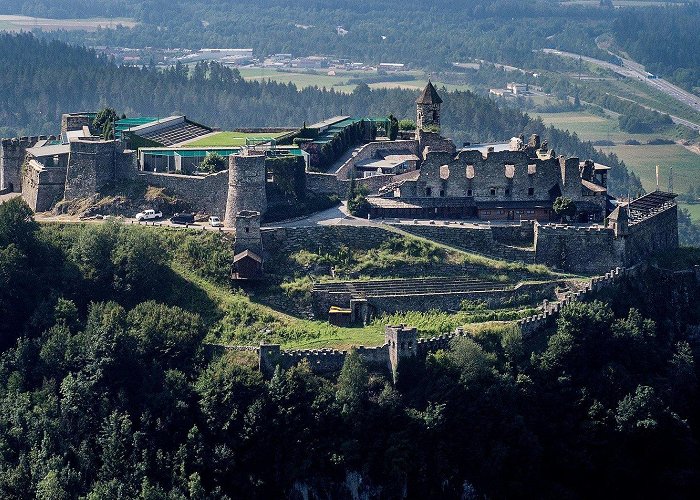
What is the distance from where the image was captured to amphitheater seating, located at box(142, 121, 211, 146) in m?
74.1

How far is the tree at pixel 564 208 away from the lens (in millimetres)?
68062

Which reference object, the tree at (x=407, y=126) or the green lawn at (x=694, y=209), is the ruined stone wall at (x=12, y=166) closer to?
the tree at (x=407, y=126)

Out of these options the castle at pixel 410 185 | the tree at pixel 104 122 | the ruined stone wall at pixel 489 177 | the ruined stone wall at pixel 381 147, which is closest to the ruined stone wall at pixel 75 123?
the tree at pixel 104 122

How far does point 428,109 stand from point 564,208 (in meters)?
11.2

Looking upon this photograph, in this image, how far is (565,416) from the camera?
60.2 metres

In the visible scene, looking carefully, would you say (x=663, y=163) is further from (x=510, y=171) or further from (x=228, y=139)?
(x=510, y=171)

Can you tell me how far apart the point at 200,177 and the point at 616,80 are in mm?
110998

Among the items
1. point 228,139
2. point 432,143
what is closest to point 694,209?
point 432,143

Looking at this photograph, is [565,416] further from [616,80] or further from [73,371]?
[616,80]

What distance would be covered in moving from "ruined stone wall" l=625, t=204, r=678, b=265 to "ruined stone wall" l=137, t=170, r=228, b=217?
16.7 m

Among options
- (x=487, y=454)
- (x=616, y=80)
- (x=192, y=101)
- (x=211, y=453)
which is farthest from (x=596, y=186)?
(x=616, y=80)

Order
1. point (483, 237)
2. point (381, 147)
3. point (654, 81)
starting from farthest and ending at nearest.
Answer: point (654, 81)
point (381, 147)
point (483, 237)

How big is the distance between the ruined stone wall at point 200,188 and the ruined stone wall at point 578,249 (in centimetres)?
1313

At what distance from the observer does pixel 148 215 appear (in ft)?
225
